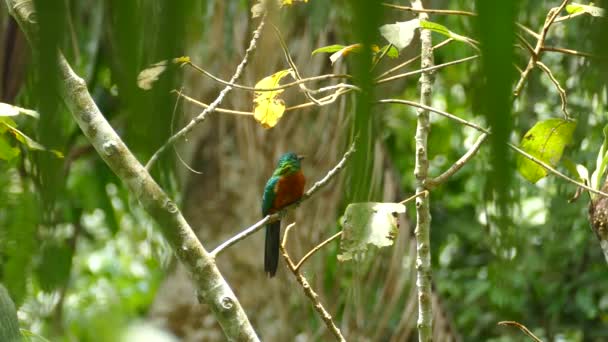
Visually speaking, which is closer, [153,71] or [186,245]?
[153,71]

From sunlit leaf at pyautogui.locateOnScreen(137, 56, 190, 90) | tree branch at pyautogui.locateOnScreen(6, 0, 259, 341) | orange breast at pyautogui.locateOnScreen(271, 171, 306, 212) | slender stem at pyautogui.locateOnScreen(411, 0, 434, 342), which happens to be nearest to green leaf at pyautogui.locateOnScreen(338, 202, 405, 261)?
slender stem at pyautogui.locateOnScreen(411, 0, 434, 342)

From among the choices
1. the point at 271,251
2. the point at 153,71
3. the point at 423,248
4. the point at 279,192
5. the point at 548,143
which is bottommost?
the point at 271,251

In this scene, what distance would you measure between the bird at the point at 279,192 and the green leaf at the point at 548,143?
4.92 ft

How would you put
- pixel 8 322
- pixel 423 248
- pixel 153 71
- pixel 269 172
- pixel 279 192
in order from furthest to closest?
pixel 269 172
pixel 279 192
pixel 423 248
pixel 8 322
pixel 153 71

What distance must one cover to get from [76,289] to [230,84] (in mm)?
5210

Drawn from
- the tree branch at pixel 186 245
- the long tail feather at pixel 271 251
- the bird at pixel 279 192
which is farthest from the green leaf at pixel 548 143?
the long tail feather at pixel 271 251

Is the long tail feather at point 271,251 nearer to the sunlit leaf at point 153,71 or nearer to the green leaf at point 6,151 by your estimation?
the green leaf at point 6,151

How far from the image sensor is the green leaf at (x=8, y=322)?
1.43 meters

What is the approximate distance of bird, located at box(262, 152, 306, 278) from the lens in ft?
11.1

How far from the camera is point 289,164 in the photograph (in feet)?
11.3

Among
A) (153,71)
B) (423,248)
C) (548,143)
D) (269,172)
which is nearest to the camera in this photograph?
(153,71)

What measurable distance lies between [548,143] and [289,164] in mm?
1606

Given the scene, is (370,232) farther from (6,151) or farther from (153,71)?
(153,71)

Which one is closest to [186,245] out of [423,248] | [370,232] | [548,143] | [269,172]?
[370,232]
